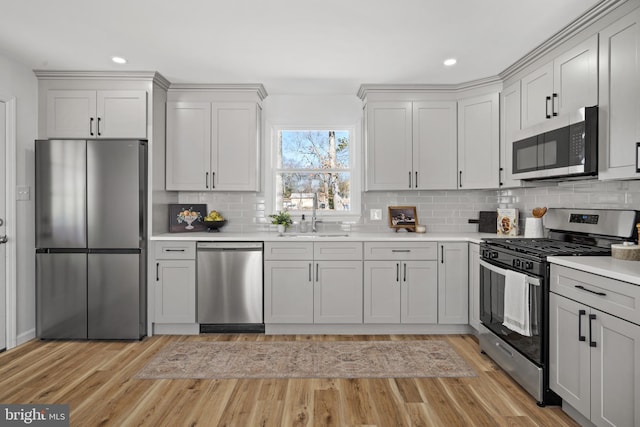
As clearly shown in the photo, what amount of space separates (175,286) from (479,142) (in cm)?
330

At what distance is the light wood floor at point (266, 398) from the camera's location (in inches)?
89.7

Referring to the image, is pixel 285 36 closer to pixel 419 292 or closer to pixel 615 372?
pixel 419 292

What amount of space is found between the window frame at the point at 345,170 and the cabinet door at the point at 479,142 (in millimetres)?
1102

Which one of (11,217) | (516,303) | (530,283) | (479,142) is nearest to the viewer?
(530,283)

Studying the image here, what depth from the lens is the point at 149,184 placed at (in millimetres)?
3754

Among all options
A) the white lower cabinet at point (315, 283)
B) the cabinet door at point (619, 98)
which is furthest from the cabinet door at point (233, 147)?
the cabinet door at point (619, 98)

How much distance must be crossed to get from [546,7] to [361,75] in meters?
1.66

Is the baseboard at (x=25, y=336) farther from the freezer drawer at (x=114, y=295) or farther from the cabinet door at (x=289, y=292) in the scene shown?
the cabinet door at (x=289, y=292)

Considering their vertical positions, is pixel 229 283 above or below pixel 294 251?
below

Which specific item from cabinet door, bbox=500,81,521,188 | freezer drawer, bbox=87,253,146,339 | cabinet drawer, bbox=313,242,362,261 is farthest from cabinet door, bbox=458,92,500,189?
freezer drawer, bbox=87,253,146,339

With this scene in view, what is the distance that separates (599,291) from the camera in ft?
6.57

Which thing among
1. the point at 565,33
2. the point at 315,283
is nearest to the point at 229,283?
the point at 315,283

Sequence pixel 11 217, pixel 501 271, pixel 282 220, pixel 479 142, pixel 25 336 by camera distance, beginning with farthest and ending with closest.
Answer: pixel 282 220
pixel 479 142
pixel 25 336
pixel 11 217
pixel 501 271

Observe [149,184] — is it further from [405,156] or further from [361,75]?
[405,156]
